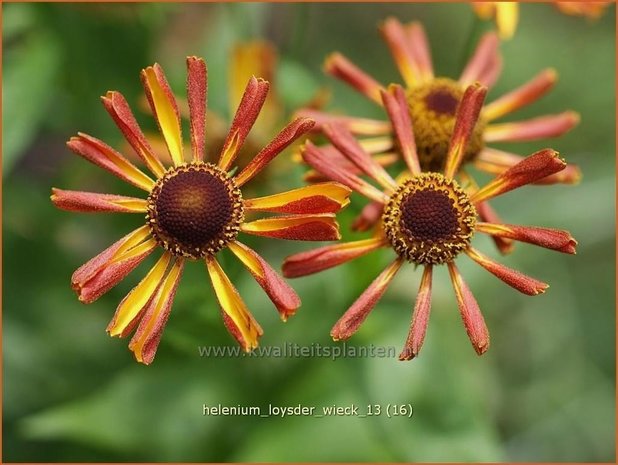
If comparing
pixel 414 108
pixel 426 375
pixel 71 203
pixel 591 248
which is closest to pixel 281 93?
pixel 414 108

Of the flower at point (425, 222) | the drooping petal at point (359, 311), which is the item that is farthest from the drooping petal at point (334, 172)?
the drooping petal at point (359, 311)

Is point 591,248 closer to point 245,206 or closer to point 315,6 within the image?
point 315,6

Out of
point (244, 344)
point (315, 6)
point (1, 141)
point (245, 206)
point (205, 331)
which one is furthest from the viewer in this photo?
point (315, 6)

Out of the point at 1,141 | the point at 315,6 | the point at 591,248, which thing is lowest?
the point at 1,141

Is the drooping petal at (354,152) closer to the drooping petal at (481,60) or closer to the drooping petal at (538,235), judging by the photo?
the drooping petal at (538,235)

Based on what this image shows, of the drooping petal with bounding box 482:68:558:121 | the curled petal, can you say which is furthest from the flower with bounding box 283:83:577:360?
the drooping petal with bounding box 482:68:558:121

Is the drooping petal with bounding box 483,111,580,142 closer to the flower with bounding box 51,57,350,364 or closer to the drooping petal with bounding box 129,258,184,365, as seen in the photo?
the flower with bounding box 51,57,350,364
